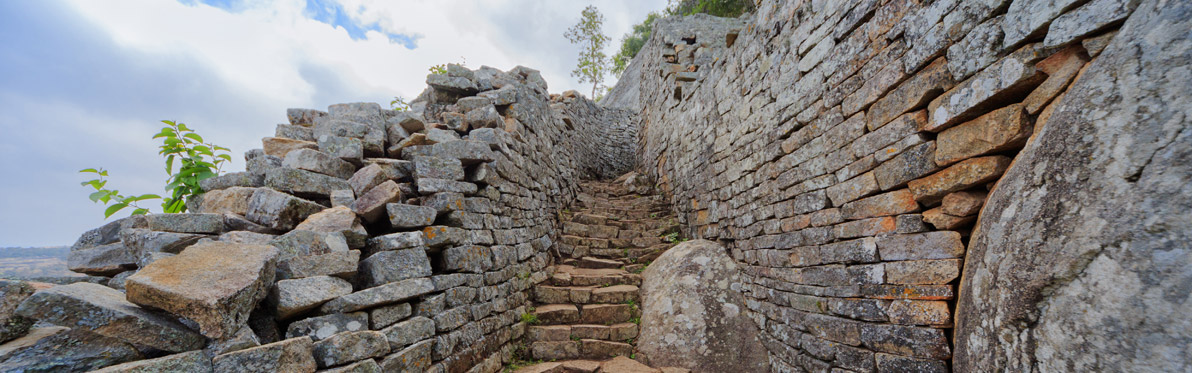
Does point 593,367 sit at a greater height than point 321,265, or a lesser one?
lesser

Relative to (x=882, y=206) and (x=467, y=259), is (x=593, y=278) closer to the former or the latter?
(x=467, y=259)

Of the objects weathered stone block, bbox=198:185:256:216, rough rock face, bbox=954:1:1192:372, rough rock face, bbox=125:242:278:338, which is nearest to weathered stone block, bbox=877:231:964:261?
rough rock face, bbox=954:1:1192:372

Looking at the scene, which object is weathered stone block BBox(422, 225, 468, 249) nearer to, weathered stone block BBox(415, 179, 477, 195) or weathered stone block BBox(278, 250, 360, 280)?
weathered stone block BBox(415, 179, 477, 195)

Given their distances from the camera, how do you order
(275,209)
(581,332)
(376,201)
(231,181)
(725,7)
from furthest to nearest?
(725,7) → (581,332) → (231,181) → (376,201) → (275,209)

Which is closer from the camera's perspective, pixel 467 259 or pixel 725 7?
pixel 467 259

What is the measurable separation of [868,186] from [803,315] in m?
1.21

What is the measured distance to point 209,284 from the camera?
2.05 metres

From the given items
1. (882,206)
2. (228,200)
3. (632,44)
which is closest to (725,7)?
(632,44)

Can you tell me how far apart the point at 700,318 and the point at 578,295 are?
1.42 m

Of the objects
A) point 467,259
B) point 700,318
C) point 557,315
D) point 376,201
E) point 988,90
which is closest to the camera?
point 988,90

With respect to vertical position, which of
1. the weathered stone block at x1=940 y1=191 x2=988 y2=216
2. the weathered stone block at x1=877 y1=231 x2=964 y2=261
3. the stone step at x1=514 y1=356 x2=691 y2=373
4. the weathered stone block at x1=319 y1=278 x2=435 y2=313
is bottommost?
the stone step at x1=514 y1=356 x2=691 y2=373

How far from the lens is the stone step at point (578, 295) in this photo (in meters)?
4.82

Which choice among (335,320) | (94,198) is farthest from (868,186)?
(94,198)

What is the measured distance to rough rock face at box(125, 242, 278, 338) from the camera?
1.91 meters
